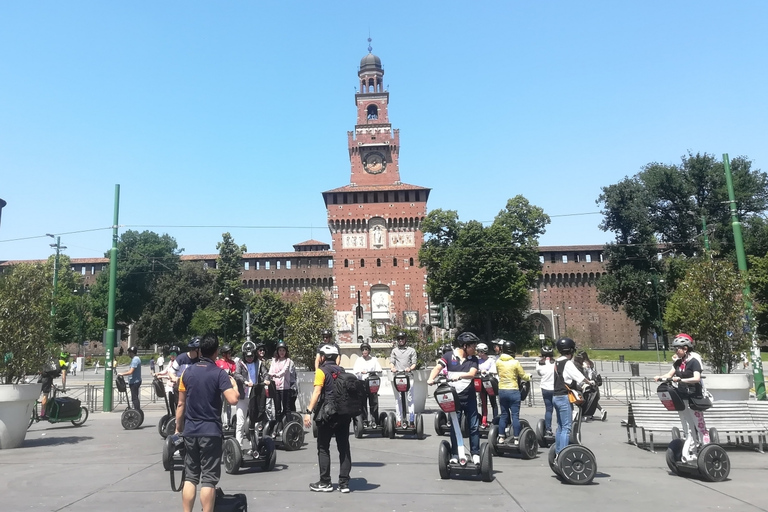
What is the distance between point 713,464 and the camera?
22.6ft

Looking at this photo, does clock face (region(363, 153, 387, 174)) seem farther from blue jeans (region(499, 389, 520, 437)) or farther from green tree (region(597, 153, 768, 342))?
blue jeans (region(499, 389, 520, 437))

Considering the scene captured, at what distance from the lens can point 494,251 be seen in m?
49.8

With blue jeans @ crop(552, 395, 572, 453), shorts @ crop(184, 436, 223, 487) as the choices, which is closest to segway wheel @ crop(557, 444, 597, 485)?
blue jeans @ crop(552, 395, 572, 453)

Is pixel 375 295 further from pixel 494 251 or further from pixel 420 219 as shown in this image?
pixel 494 251

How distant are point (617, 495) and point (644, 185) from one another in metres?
47.6

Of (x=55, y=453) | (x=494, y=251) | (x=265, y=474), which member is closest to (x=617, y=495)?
(x=265, y=474)

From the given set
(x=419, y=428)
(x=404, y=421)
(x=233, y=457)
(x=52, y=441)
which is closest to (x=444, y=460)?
(x=233, y=457)

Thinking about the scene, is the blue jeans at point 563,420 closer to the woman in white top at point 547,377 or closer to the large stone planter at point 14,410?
the woman in white top at point 547,377

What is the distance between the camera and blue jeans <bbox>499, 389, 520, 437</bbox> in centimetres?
848

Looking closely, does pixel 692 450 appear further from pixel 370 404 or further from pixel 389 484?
pixel 370 404

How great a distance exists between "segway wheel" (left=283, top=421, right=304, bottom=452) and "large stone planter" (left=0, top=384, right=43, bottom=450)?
15.2 feet

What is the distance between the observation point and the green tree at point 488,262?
49.4 m

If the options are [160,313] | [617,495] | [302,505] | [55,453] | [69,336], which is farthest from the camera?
[160,313]

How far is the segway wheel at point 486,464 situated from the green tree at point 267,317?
45.9m
